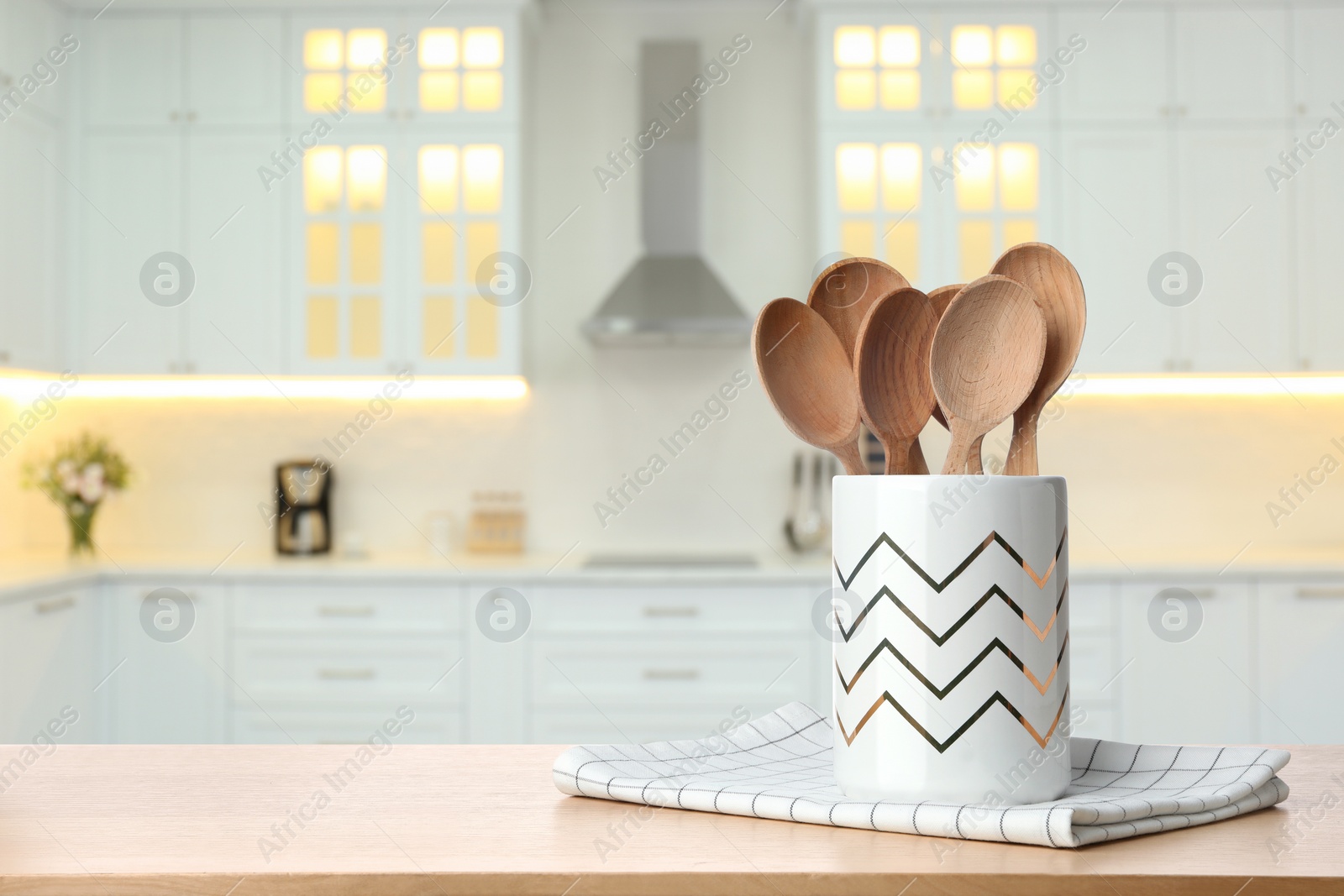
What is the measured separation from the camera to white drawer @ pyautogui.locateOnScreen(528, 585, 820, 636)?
114 inches

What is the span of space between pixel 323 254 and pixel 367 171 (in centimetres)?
28

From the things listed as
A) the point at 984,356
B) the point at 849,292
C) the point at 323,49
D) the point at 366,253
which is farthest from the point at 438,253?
the point at 984,356

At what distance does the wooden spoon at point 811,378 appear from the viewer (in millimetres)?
689

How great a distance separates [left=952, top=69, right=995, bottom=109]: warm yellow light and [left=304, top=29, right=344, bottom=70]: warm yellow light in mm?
1867

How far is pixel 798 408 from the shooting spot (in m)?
0.69

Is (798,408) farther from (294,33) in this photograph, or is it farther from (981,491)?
(294,33)

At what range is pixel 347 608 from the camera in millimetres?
2941

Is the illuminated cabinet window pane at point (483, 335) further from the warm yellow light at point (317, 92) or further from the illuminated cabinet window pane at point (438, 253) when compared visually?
the warm yellow light at point (317, 92)

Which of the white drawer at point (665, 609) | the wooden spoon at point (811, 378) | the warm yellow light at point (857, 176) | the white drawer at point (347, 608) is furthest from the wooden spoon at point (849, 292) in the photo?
the warm yellow light at point (857, 176)

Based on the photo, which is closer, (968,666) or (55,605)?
(968,666)

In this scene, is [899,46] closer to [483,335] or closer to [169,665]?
[483,335]

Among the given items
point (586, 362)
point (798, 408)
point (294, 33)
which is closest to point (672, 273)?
point (586, 362)

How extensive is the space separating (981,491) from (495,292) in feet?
9.02

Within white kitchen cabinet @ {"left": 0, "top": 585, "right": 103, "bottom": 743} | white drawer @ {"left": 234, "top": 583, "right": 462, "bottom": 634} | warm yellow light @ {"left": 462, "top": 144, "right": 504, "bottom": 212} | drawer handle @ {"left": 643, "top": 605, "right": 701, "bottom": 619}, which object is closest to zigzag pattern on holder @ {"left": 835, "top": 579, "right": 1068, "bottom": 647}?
drawer handle @ {"left": 643, "top": 605, "right": 701, "bottom": 619}
